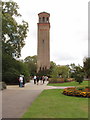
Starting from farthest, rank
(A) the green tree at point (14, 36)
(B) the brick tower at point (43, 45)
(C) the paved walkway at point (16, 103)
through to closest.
Result: 1. (B) the brick tower at point (43, 45)
2. (A) the green tree at point (14, 36)
3. (C) the paved walkway at point (16, 103)

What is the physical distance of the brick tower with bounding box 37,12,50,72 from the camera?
68625 millimetres

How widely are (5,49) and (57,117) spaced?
25.5 meters

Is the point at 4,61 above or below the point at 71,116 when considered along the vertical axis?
above

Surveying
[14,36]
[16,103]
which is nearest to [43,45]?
[14,36]

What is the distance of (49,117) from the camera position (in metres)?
7.94

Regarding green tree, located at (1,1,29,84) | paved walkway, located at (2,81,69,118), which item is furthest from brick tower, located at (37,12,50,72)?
paved walkway, located at (2,81,69,118)

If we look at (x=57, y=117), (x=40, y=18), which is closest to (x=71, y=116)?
(x=57, y=117)

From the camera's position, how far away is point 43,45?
69.8m

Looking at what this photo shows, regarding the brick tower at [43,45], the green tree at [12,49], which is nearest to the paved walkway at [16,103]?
the green tree at [12,49]

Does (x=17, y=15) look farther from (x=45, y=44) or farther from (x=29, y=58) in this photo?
(x=29, y=58)

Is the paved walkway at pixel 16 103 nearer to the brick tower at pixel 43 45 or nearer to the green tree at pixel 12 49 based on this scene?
the green tree at pixel 12 49

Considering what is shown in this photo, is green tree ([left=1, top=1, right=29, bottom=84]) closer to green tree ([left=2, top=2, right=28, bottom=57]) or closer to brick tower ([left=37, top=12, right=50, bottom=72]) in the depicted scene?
green tree ([left=2, top=2, right=28, bottom=57])

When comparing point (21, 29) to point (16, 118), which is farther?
point (21, 29)

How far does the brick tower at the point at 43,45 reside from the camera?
6862 centimetres
